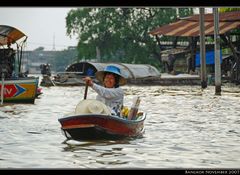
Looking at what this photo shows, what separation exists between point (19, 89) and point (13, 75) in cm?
178

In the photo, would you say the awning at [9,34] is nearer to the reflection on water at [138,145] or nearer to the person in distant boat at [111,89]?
the reflection on water at [138,145]

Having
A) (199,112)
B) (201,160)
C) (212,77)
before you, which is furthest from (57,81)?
(201,160)

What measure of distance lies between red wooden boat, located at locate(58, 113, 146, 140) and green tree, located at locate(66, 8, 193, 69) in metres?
38.0

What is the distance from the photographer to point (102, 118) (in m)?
7.63

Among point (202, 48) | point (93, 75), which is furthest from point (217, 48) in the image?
point (93, 75)

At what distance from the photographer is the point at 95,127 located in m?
7.68

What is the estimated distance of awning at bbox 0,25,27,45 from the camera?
16339mm

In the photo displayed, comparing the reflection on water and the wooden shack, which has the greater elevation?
the wooden shack

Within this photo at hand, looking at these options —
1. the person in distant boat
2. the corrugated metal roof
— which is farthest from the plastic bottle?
the corrugated metal roof

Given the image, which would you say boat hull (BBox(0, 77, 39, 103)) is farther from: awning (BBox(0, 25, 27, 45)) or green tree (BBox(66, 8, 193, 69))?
green tree (BBox(66, 8, 193, 69))

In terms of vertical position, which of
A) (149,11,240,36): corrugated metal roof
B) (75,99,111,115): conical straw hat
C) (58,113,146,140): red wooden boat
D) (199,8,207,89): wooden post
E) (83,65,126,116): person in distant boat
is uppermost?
(149,11,240,36): corrugated metal roof

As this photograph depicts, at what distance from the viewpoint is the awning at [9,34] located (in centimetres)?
1634

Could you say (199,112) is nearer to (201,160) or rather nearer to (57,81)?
(201,160)
